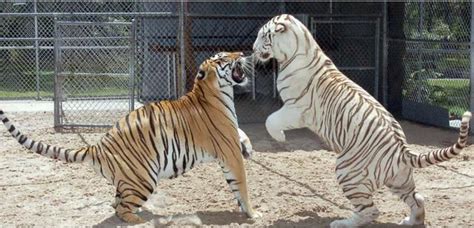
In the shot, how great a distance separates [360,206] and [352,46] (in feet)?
27.9

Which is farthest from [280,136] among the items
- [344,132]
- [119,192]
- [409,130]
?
[409,130]

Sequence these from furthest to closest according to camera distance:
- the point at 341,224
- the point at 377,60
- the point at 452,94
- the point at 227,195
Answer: the point at 452,94
the point at 377,60
the point at 227,195
the point at 341,224

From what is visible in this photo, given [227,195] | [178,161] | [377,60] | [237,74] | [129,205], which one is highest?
[237,74]

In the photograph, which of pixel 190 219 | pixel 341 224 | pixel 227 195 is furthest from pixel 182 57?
pixel 341 224

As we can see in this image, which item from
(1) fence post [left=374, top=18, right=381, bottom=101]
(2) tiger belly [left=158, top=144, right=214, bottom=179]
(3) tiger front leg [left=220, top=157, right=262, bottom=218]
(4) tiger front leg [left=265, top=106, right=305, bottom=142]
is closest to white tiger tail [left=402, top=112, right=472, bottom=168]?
(4) tiger front leg [left=265, top=106, right=305, bottom=142]

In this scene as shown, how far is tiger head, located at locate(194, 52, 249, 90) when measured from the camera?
5.83 metres

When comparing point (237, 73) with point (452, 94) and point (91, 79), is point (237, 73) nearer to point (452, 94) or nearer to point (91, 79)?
point (452, 94)

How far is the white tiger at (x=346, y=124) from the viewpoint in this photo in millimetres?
5098

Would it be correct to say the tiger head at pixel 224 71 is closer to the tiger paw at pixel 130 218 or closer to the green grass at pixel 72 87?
the tiger paw at pixel 130 218

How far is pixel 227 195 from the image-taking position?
6531 mm

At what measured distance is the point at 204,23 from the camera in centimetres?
1523

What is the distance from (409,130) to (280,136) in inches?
229

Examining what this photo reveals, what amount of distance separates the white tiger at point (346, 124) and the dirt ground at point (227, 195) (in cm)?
44

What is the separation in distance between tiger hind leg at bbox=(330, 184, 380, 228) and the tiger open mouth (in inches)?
51.2
